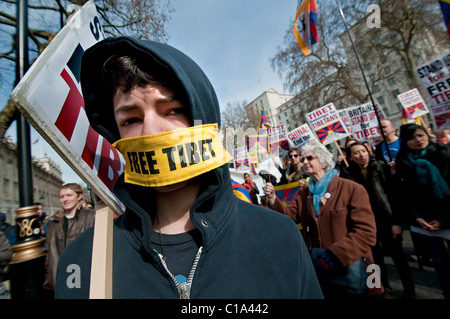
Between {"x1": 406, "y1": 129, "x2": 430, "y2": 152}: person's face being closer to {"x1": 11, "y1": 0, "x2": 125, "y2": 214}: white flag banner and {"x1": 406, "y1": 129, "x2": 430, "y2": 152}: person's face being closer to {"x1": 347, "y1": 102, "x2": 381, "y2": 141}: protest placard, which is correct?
{"x1": 11, "y1": 0, "x2": 125, "y2": 214}: white flag banner

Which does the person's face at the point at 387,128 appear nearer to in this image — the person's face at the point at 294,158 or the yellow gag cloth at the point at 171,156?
the person's face at the point at 294,158

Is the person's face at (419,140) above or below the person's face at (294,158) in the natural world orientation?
below

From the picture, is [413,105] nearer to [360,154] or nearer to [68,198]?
[360,154]

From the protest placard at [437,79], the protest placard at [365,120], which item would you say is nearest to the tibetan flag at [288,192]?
the protest placard at [437,79]

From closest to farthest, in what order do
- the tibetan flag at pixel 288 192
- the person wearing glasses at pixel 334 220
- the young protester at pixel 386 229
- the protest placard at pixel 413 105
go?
the person wearing glasses at pixel 334 220 → the young protester at pixel 386 229 → the tibetan flag at pixel 288 192 → the protest placard at pixel 413 105

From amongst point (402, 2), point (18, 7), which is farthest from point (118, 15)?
point (402, 2)

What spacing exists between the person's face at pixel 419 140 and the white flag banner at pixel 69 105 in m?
3.56

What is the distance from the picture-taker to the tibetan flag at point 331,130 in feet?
21.0

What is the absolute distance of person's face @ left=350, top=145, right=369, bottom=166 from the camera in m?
3.74

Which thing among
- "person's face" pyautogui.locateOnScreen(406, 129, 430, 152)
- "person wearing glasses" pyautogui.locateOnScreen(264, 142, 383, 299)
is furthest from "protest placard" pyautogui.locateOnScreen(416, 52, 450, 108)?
"person wearing glasses" pyautogui.locateOnScreen(264, 142, 383, 299)

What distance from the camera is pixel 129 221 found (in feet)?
3.35

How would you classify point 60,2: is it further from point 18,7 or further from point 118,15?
point 18,7

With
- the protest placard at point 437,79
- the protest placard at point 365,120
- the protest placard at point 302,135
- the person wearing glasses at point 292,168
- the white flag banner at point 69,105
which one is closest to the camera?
the white flag banner at point 69,105

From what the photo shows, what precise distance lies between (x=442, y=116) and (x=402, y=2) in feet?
42.9
